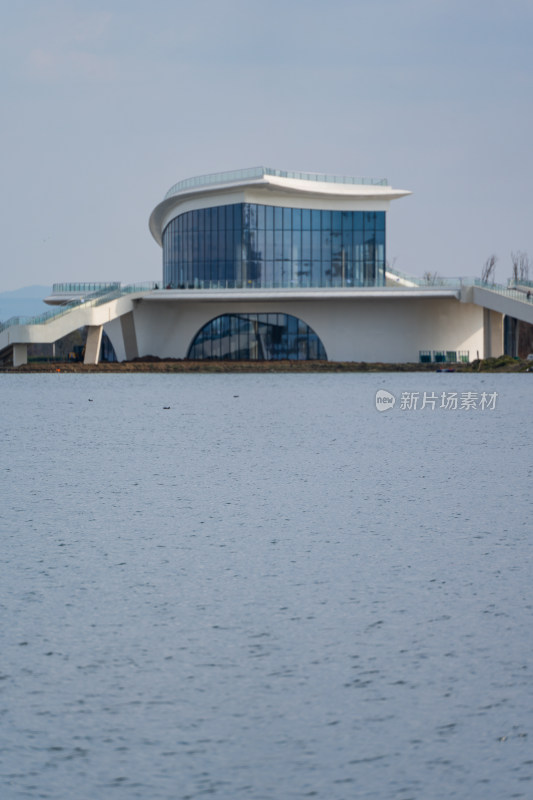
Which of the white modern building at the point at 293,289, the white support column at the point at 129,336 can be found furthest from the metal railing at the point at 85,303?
the white support column at the point at 129,336

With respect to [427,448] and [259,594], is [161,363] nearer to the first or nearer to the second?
[427,448]

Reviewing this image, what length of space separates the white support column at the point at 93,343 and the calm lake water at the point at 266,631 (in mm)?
55058

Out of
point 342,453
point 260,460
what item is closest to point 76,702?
point 260,460

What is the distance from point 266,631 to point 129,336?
75.8 meters

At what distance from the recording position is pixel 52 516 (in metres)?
13.1

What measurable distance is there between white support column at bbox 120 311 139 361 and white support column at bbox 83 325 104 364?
7.82m

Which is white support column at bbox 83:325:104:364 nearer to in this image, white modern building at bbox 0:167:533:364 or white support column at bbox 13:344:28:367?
white modern building at bbox 0:167:533:364

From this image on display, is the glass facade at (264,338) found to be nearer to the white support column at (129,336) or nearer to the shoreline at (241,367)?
the shoreline at (241,367)

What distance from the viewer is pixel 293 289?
7550cm

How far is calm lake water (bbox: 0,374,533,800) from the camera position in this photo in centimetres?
565

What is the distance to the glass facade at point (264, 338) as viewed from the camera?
80.1 m

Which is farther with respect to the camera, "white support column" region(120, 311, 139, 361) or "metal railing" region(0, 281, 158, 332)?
"white support column" region(120, 311, 139, 361)

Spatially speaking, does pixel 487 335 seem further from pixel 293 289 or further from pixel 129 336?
pixel 129 336

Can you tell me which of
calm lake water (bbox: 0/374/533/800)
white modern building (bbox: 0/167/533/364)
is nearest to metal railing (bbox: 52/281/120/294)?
white modern building (bbox: 0/167/533/364)
